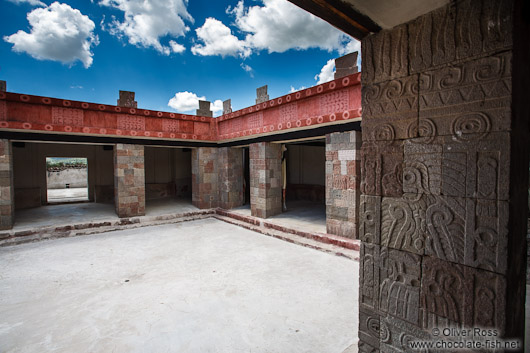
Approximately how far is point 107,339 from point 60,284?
191cm

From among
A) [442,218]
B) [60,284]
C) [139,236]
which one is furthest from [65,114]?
[442,218]

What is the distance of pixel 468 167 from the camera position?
4.85 ft

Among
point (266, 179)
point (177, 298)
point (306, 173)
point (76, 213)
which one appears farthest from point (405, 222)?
point (76, 213)

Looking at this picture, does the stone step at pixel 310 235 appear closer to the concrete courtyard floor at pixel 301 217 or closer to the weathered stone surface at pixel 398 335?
the concrete courtyard floor at pixel 301 217

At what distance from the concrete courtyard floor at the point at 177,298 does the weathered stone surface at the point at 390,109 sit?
190 cm

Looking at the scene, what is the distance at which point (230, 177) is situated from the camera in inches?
343

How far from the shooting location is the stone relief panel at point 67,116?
6387mm

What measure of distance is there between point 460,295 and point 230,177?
761cm

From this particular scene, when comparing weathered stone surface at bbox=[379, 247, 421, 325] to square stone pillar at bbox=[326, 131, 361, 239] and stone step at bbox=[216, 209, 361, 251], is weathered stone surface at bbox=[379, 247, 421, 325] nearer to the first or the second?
stone step at bbox=[216, 209, 361, 251]

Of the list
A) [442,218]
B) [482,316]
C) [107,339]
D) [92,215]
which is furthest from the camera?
[92,215]

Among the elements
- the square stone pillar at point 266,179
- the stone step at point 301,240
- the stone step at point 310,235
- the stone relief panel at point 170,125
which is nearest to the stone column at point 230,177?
the stone step at point 310,235

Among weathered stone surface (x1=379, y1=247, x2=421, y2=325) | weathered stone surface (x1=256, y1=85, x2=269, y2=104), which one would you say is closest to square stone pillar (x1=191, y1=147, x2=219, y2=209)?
weathered stone surface (x1=256, y1=85, x2=269, y2=104)

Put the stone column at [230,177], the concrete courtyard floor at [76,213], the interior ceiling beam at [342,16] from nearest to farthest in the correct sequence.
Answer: the interior ceiling beam at [342,16] < the concrete courtyard floor at [76,213] < the stone column at [230,177]

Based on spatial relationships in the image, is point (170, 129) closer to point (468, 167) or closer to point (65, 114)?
point (65, 114)
